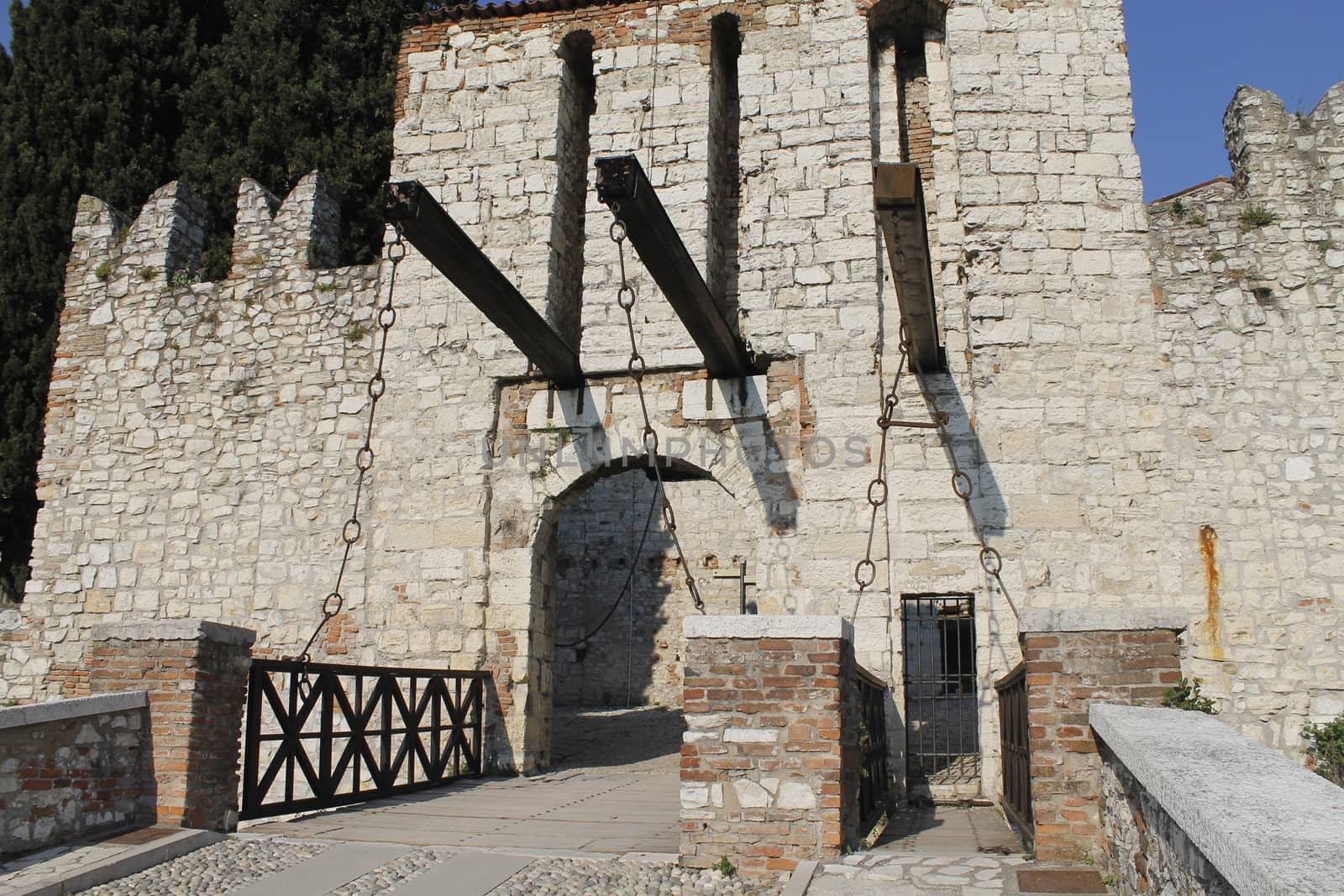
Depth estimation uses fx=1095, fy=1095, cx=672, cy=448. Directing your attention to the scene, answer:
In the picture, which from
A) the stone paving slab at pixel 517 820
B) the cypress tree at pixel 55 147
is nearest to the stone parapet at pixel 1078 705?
the stone paving slab at pixel 517 820

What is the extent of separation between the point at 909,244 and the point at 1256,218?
11.2 feet

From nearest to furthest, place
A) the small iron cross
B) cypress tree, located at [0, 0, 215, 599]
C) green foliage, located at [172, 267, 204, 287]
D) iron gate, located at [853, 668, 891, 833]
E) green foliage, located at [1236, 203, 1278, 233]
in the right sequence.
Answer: iron gate, located at [853, 668, 891, 833], green foliage, located at [1236, 203, 1278, 233], green foliage, located at [172, 267, 204, 287], cypress tree, located at [0, 0, 215, 599], the small iron cross

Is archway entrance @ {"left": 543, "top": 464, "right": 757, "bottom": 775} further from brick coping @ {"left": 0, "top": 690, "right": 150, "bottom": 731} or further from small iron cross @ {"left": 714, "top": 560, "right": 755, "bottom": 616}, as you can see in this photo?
brick coping @ {"left": 0, "top": 690, "right": 150, "bottom": 731}

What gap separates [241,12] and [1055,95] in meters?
11.3

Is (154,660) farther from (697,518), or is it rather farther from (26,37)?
(26,37)

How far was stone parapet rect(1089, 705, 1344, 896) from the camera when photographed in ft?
6.93

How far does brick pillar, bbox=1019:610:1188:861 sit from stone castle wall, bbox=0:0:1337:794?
307 cm

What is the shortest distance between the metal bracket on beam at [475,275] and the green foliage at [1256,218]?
5004 millimetres

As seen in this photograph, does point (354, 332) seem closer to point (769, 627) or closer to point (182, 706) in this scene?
point (182, 706)

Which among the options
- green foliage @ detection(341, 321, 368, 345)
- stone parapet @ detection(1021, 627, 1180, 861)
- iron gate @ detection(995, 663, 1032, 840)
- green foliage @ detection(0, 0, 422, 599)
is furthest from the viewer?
green foliage @ detection(0, 0, 422, 599)

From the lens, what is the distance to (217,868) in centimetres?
465

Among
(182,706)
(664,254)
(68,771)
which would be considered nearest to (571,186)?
(664,254)

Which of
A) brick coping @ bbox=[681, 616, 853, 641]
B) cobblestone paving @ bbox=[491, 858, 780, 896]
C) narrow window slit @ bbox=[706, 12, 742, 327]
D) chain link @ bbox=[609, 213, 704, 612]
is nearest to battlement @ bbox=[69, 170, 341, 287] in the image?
chain link @ bbox=[609, 213, 704, 612]

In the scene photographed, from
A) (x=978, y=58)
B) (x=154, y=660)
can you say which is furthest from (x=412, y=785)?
(x=978, y=58)
